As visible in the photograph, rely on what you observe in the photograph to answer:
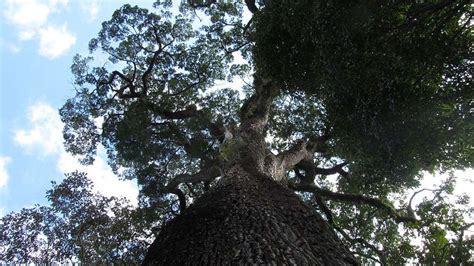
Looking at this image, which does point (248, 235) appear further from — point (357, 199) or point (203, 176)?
point (357, 199)

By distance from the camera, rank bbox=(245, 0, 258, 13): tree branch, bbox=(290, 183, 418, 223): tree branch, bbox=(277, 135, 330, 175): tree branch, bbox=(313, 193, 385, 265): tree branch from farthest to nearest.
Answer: bbox=(245, 0, 258, 13): tree branch
bbox=(313, 193, 385, 265): tree branch
bbox=(290, 183, 418, 223): tree branch
bbox=(277, 135, 330, 175): tree branch

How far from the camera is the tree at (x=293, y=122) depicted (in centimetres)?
404

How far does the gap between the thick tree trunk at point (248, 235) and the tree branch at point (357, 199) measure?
707 centimetres

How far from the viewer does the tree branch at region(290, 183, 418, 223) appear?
37.5ft

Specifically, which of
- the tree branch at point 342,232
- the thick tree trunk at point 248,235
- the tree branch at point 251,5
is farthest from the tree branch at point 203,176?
the tree branch at point 251,5

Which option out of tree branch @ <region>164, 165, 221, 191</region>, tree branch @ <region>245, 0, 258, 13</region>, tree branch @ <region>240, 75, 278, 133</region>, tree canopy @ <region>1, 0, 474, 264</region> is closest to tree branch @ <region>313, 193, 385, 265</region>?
tree canopy @ <region>1, 0, 474, 264</region>

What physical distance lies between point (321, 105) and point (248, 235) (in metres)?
6.36

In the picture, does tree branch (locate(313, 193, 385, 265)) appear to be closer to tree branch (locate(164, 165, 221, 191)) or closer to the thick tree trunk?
tree branch (locate(164, 165, 221, 191))

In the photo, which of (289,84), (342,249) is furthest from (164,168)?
(342,249)

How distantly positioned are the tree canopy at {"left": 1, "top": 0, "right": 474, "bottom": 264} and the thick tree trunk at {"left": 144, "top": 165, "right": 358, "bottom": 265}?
281 cm

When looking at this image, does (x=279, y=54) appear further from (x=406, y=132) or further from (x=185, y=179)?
(x=185, y=179)

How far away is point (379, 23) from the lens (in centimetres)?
587

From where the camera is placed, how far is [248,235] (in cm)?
352

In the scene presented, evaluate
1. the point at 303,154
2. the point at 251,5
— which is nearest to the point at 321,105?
the point at 303,154
